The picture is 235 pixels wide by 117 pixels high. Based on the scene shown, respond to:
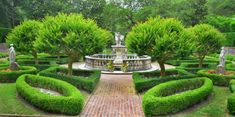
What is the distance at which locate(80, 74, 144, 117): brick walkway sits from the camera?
11.8m

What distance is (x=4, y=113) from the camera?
1134 cm

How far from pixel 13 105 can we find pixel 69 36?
18.7 feet

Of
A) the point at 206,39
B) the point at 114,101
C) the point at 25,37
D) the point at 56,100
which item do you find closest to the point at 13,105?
the point at 56,100

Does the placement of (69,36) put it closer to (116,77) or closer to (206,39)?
(116,77)

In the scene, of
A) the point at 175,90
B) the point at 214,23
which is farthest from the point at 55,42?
the point at 214,23

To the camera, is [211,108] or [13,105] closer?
[211,108]

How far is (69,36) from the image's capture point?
651 inches

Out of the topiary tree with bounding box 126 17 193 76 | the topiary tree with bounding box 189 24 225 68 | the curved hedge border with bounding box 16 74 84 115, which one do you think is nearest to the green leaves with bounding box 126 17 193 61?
the topiary tree with bounding box 126 17 193 76

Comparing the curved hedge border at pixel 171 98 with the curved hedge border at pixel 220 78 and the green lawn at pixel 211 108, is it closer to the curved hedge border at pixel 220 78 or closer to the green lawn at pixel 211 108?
A: the green lawn at pixel 211 108

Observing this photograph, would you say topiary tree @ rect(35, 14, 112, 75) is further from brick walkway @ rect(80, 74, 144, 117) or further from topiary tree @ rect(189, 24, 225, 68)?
topiary tree @ rect(189, 24, 225, 68)

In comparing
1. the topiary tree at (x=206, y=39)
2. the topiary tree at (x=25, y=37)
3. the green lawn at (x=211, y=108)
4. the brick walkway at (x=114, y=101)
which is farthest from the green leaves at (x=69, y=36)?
the topiary tree at (x=206, y=39)

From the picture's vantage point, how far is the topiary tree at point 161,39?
51.9ft

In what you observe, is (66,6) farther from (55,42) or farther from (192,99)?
(192,99)

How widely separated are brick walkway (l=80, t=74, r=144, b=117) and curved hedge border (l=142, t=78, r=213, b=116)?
74 centimetres
